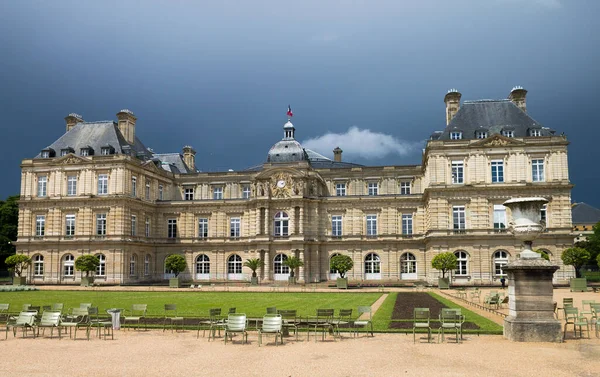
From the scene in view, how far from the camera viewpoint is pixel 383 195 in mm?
57656

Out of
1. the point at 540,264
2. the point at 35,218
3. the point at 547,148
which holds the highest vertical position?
the point at 547,148

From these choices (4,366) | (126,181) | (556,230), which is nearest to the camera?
(4,366)

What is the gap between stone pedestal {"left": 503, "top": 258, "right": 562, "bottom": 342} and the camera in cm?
1677

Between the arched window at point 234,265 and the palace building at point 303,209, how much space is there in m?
0.11

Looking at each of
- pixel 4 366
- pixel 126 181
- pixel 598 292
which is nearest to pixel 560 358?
pixel 4 366

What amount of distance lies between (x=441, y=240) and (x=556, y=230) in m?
9.59

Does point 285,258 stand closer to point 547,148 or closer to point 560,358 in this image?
point 547,148

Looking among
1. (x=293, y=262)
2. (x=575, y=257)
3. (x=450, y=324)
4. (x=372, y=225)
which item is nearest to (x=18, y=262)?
(x=293, y=262)

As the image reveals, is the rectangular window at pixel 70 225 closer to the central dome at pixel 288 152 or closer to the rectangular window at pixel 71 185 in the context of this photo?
the rectangular window at pixel 71 185

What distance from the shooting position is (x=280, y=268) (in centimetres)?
5709

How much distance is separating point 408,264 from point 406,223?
406 cm

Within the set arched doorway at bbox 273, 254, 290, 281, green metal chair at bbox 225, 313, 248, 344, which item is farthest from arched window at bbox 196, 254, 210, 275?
green metal chair at bbox 225, 313, 248, 344

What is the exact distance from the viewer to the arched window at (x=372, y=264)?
57.2m

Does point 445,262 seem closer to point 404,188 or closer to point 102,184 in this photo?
point 404,188
